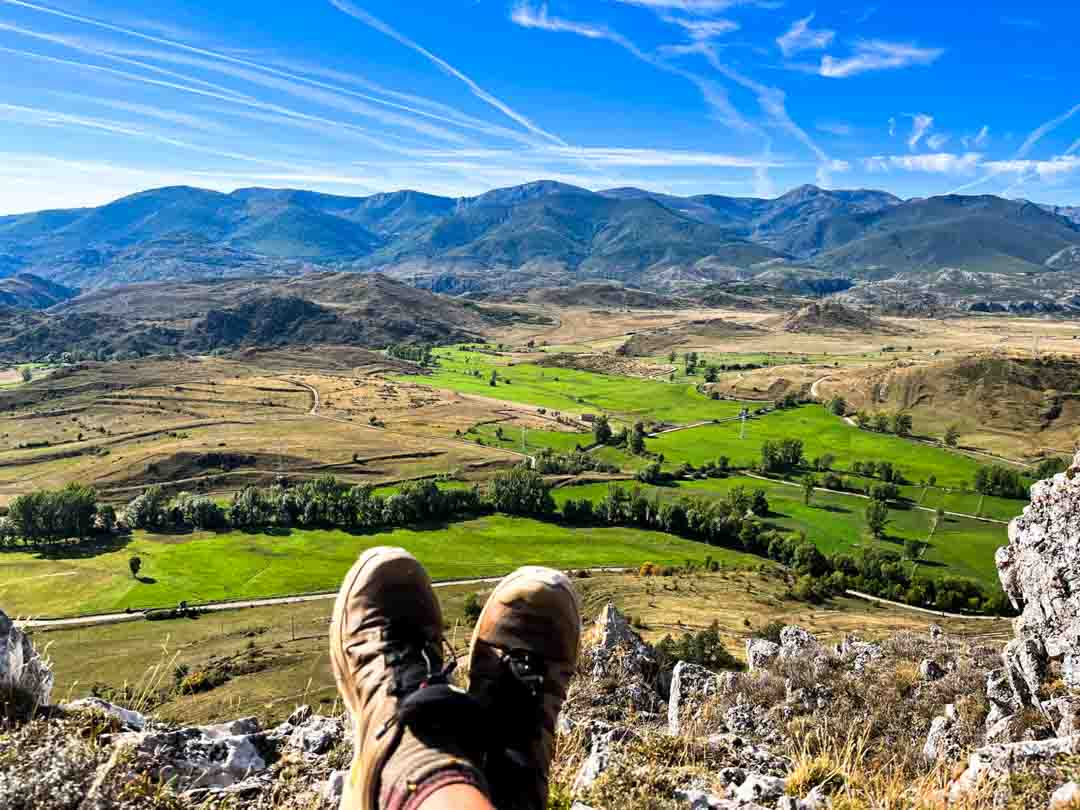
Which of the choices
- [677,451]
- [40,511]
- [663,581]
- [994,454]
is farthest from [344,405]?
[994,454]

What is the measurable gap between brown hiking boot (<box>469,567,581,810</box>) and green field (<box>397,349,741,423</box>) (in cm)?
14083

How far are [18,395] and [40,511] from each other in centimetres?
11367

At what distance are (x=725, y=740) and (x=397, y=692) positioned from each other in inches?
175

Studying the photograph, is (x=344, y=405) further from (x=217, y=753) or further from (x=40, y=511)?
(x=217, y=753)

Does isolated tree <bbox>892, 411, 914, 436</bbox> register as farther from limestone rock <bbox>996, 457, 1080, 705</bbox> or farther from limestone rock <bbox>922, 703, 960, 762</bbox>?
limestone rock <bbox>922, 703, 960, 762</bbox>

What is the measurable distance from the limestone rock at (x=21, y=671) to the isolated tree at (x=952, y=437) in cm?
14901

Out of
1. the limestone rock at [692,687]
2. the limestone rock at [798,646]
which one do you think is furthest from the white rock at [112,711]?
the limestone rock at [798,646]

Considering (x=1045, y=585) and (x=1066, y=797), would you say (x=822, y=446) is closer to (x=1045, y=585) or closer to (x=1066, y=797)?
(x=1045, y=585)

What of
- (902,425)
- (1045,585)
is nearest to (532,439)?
(902,425)

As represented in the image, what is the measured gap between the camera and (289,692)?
3656 centimetres

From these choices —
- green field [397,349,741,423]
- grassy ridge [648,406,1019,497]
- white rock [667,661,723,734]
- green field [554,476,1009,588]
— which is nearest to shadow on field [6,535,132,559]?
green field [554,476,1009,588]

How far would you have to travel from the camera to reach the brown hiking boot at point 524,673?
408cm

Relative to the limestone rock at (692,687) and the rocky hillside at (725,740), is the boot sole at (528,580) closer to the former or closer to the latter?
the rocky hillside at (725,740)

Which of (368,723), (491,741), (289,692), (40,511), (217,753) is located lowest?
(40,511)
